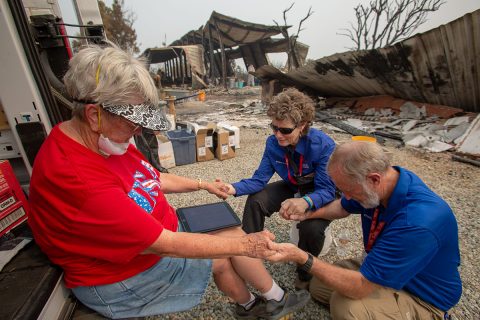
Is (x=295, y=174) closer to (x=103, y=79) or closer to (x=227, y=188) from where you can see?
(x=227, y=188)

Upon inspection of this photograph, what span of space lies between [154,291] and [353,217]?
119 inches

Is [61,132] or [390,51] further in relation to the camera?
[390,51]

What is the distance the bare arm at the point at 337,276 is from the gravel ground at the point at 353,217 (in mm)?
858

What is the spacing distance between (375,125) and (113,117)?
8453mm

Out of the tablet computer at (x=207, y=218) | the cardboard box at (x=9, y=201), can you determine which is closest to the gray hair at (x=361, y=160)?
the tablet computer at (x=207, y=218)

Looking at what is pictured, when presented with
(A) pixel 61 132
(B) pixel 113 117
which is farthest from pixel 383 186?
(A) pixel 61 132

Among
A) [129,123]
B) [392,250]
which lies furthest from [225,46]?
[392,250]

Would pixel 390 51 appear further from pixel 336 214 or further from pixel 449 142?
pixel 336 214

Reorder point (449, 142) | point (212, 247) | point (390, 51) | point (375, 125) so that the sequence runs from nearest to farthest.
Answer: point (212, 247) → point (449, 142) → point (390, 51) → point (375, 125)

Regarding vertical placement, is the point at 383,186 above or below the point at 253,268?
above

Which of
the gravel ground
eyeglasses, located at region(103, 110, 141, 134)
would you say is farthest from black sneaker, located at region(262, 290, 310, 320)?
eyeglasses, located at region(103, 110, 141, 134)

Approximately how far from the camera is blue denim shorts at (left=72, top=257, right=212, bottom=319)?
4.80 ft

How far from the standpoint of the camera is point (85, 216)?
121 cm

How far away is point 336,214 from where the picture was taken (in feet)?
7.34
